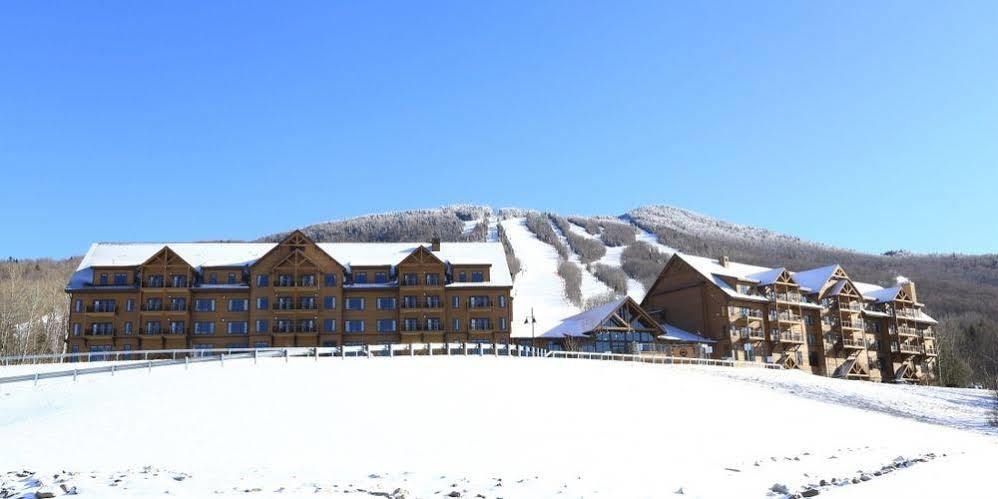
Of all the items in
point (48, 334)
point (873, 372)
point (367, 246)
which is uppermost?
point (367, 246)

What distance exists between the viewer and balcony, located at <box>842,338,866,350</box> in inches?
3546

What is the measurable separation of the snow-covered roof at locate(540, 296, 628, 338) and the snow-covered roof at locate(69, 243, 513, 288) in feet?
21.6

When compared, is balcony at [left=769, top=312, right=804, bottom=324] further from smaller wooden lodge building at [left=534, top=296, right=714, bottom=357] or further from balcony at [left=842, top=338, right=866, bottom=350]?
smaller wooden lodge building at [left=534, top=296, right=714, bottom=357]

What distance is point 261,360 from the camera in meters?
47.5

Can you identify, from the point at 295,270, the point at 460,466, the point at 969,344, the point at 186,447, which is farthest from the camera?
the point at 969,344

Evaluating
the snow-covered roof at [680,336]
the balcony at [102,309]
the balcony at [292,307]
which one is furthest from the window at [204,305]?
the snow-covered roof at [680,336]

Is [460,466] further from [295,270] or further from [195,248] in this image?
[195,248]

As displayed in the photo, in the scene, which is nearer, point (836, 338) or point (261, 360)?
point (261, 360)

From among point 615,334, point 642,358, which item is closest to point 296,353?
point 642,358

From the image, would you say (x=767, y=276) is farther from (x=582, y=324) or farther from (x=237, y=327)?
(x=237, y=327)

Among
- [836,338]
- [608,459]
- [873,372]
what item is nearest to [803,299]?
[836,338]

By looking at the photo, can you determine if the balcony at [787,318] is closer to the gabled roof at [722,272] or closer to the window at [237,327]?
the gabled roof at [722,272]

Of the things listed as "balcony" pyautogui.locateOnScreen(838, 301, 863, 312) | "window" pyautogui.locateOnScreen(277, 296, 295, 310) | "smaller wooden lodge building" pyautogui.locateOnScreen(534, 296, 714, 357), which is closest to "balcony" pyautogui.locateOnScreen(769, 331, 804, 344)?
"balcony" pyautogui.locateOnScreen(838, 301, 863, 312)

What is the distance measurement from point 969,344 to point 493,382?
97193mm
